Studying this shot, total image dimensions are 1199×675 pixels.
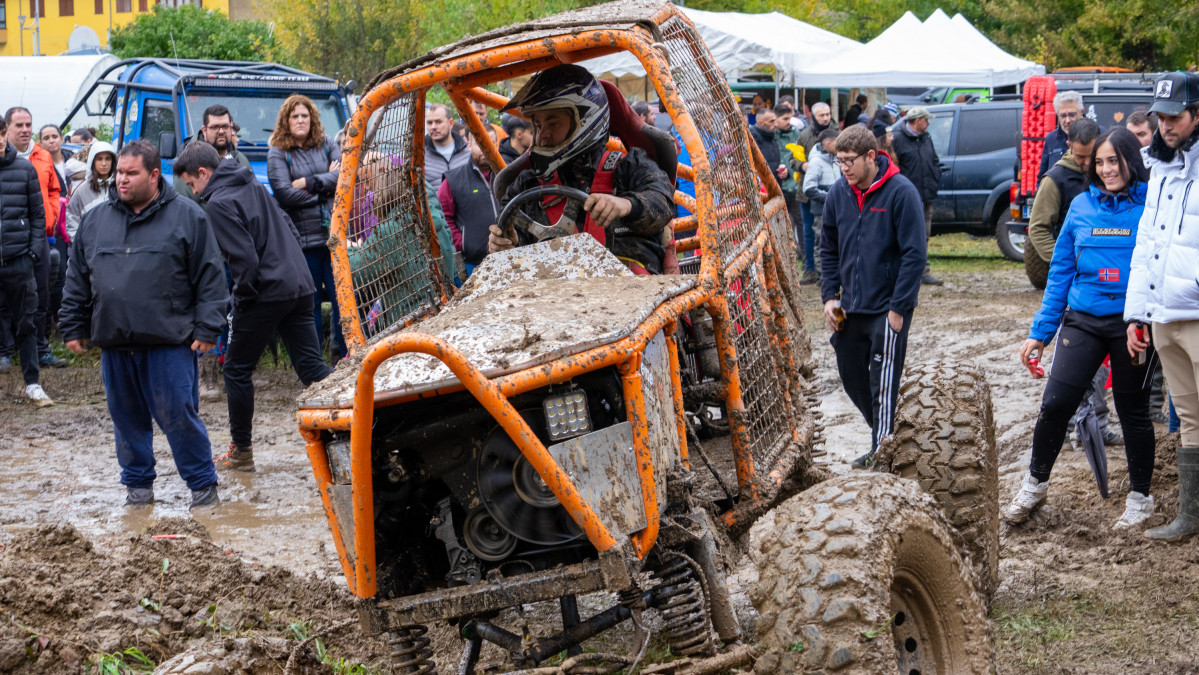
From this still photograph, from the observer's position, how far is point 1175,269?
202 inches

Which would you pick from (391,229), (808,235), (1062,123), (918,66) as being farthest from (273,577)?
(918,66)

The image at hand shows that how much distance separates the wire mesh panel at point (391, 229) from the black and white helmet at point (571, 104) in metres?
0.74

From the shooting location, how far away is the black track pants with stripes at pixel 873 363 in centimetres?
618

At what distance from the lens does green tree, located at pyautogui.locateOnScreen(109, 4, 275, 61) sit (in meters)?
26.9

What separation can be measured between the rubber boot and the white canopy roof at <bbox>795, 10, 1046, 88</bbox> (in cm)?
1578

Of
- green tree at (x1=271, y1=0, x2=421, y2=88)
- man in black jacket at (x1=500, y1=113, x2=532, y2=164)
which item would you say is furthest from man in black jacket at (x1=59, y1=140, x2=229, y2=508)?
green tree at (x1=271, y1=0, x2=421, y2=88)

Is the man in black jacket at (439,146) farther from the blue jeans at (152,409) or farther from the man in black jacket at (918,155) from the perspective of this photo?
the man in black jacket at (918,155)

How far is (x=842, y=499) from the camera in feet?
10.9

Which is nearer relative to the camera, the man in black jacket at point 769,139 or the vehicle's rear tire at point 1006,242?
the man in black jacket at point 769,139

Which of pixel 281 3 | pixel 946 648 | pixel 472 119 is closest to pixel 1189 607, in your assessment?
pixel 946 648

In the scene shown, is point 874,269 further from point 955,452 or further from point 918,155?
point 918,155

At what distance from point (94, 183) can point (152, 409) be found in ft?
16.1

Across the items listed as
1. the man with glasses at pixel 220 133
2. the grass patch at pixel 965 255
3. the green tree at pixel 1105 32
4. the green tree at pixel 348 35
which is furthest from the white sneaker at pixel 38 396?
the green tree at pixel 1105 32

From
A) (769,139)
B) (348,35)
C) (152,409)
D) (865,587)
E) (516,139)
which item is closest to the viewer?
(865,587)
